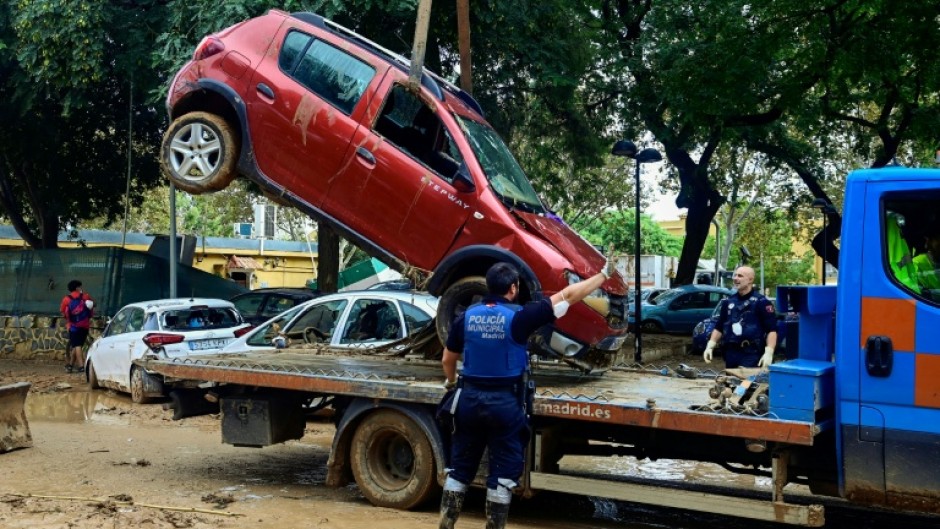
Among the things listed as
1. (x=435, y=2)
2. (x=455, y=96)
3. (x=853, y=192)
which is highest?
(x=435, y=2)

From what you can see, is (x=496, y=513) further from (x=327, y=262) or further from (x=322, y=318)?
(x=327, y=262)

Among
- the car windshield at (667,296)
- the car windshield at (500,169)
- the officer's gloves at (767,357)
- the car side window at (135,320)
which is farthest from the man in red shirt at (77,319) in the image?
the car windshield at (667,296)

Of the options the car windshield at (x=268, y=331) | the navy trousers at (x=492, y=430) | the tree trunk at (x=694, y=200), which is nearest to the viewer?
the navy trousers at (x=492, y=430)

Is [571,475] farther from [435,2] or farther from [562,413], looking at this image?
[435,2]

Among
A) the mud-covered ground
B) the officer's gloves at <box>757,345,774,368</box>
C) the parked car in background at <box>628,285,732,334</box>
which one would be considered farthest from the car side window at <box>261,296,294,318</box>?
the parked car in background at <box>628,285,732,334</box>

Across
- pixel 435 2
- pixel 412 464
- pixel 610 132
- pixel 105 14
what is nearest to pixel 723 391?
pixel 412 464

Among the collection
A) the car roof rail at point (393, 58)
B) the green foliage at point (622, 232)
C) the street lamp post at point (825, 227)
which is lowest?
the street lamp post at point (825, 227)

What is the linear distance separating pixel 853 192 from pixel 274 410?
15.6 feet

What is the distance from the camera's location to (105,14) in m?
16.8

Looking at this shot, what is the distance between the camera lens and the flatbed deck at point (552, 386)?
606cm

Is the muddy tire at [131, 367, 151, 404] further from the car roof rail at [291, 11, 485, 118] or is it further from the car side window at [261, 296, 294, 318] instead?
the car roof rail at [291, 11, 485, 118]

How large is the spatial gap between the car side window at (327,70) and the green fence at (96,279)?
13.6 m

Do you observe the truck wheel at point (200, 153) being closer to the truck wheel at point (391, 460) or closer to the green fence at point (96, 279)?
the truck wheel at point (391, 460)

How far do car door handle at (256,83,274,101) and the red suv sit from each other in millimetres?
12
